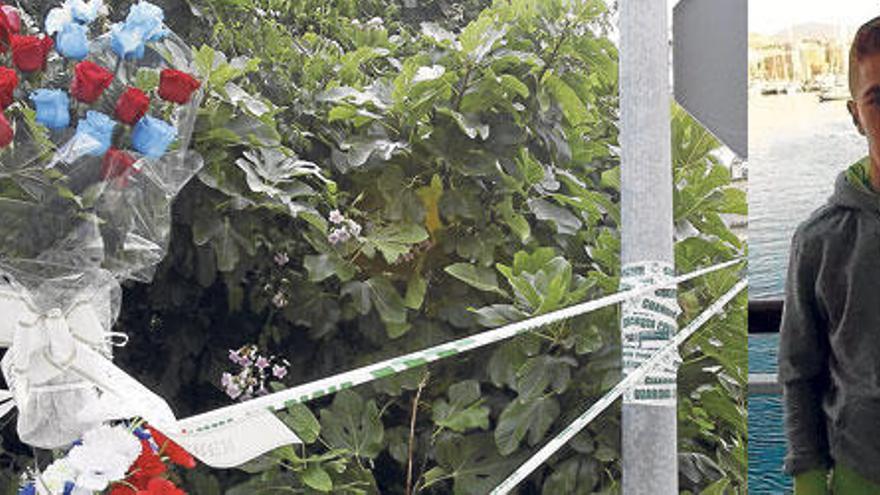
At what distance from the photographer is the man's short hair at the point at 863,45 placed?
161 cm

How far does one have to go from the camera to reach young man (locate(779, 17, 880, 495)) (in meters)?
1.58

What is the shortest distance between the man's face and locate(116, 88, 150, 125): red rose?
962 millimetres

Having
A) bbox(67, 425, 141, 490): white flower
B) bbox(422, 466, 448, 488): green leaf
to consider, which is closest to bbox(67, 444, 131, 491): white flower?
bbox(67, 425, 141, 490): white flower

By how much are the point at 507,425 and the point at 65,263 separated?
943mm

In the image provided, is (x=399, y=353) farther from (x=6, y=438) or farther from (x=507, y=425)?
(x=6, y=438)

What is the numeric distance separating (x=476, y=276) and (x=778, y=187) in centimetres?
70

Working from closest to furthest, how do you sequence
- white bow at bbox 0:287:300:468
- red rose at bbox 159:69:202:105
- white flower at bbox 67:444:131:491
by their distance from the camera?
white flower at bbox 67:444:131:491
white bow at bbox 0:287:300:468
red rose at bbox 159:69:202:105

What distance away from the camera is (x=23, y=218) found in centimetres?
148

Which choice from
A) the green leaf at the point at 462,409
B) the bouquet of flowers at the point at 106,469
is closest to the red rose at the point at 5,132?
the bouquet of flowers at the point at 106,469

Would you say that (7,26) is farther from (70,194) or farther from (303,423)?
(303,423)

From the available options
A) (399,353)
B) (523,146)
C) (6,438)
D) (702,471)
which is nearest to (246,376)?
(399,353)

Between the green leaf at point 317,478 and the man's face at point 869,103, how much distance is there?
1052mm

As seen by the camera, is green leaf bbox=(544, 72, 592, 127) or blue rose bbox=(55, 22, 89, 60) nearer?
blue rose bbox=(55, 22, 89, 60)

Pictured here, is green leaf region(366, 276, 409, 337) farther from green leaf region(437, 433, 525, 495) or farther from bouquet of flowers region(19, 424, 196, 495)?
bouquet of flowers region(19, 424, 196, 495)
